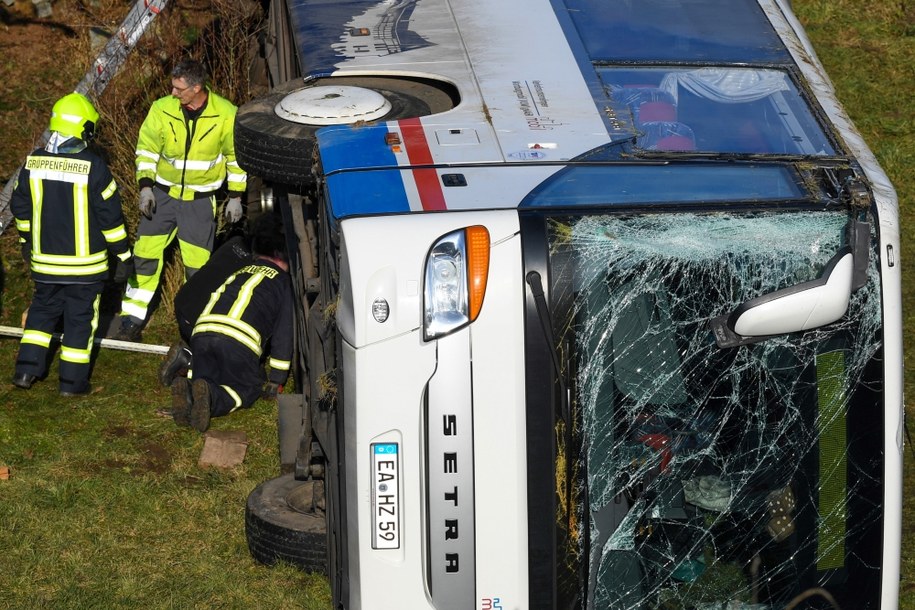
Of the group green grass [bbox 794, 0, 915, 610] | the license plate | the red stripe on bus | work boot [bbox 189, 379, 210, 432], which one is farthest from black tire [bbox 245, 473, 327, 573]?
green grass [bbox 794, 0, 915, 610]

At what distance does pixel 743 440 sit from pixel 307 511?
2.38 meters

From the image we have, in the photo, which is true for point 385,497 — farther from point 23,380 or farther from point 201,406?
point 23,380

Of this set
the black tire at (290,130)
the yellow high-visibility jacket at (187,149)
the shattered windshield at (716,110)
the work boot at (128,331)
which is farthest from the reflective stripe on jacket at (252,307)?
the shattered windshield at (716,110)

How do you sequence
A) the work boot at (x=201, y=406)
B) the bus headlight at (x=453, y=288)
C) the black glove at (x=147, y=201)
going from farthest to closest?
the black glove at (x=147, y=201)
the work boot at (x=201, y=406)
the bus headlight at (x=453, y=288)

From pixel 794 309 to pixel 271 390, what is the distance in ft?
13.5

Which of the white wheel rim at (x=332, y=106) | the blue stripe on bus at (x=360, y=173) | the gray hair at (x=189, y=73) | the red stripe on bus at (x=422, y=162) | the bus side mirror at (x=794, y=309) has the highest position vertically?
the red stripe on bus at (x=422, y=162)

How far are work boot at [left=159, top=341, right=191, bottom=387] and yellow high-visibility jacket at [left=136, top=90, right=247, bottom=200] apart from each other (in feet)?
3.88

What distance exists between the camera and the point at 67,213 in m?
7.21

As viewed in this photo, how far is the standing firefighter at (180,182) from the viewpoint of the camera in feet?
26.1

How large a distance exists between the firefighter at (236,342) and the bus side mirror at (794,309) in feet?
12.0

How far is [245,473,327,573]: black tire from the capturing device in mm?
5500

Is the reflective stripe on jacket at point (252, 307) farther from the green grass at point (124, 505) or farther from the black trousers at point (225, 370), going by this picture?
the green grass at point (124, 505)

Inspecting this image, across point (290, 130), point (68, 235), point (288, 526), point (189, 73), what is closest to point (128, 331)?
point (68, 235)

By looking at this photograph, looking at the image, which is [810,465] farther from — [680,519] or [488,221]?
[488,221]
